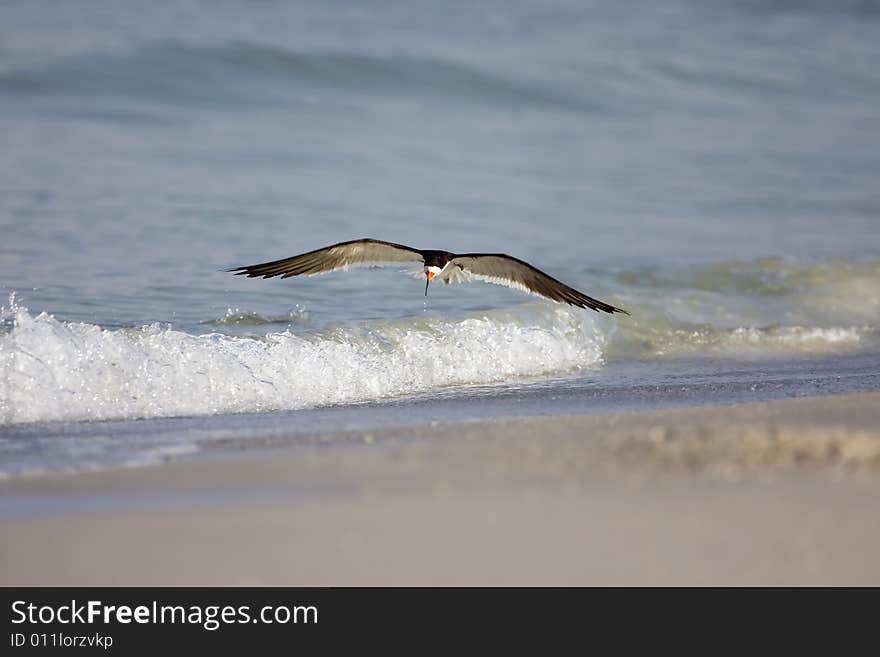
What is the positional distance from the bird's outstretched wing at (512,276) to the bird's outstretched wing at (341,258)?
0.27m

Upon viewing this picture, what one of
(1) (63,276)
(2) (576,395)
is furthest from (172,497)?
(1) (63,276)

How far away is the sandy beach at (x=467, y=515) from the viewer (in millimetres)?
3801

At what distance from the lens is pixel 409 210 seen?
13.1m

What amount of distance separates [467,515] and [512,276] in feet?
11.9

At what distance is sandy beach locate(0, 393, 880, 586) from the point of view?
380cm

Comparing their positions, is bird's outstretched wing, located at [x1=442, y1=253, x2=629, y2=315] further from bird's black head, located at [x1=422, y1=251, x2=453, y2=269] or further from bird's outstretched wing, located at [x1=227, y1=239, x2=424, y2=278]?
bird's outstretched wing, located at [x1=227, y1=239, x2=424, y2=278]

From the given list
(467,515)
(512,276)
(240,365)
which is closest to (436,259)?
(512,276)

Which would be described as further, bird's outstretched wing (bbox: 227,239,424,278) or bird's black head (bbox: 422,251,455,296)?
bird's black head (bbox: 422,251,455,296)

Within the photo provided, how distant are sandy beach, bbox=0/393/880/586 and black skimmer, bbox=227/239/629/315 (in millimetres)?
2085

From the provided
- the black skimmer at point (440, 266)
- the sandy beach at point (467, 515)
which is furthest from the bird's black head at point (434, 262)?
the sandy beach at point (467, 515)

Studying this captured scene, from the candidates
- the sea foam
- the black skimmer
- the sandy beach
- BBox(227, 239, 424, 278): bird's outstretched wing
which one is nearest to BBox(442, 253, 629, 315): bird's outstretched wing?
the black skimmer

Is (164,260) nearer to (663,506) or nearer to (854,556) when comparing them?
(663,506)

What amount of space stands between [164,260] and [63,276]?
1105 millimetres

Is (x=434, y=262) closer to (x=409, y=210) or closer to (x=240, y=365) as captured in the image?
(x=240, y=365)
